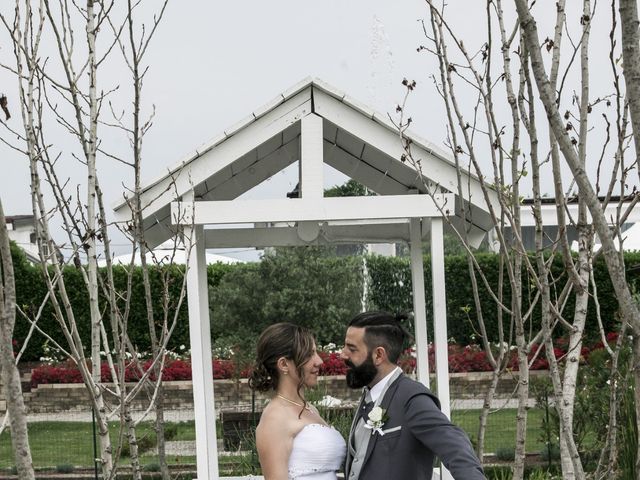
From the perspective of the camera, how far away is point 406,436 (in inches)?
143

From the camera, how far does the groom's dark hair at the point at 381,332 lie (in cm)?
388

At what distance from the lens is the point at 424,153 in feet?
20.8

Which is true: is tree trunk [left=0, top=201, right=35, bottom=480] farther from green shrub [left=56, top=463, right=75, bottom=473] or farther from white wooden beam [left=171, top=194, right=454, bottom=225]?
green shrub [left=56, top=463, right=75, bottom=473]

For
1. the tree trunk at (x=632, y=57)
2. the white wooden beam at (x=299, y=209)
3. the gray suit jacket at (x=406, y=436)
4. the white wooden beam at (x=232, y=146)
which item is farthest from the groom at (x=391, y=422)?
the white wooden beam at (x=232, y=146)

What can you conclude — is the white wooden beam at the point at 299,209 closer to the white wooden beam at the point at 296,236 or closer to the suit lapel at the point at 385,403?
the white wooden beam at the point at 296,236

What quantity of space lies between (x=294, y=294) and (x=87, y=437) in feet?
12.2

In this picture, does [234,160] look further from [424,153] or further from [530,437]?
[530,437]

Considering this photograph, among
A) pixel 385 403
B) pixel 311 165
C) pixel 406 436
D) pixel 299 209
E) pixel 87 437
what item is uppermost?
pixel 311 165

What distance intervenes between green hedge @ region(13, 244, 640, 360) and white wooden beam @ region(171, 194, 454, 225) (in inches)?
192

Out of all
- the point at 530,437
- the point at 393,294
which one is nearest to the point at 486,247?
the point at 530,437

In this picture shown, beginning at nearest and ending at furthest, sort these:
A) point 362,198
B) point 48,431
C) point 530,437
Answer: point 362,198 < point 530,437 < point 48,431

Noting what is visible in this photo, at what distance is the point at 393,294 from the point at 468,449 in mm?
8520

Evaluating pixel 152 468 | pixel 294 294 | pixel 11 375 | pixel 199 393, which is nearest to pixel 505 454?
pixel 152 468

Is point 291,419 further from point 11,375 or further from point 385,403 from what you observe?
point 11,375
